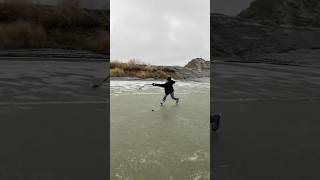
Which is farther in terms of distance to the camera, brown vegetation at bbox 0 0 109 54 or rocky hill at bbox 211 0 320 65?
rocky hill at bbox 211 0 320 65

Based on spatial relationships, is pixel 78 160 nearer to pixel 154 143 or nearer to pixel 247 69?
pixel 154 143

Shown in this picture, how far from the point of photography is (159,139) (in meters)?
7.60

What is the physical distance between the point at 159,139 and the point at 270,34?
1938 cm

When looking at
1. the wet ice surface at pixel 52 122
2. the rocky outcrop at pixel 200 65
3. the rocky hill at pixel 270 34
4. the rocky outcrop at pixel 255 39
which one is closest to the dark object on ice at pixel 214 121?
the wet ice surface at pixel 52 122

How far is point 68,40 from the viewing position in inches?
915

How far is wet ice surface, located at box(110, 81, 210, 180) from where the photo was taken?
6262 mm

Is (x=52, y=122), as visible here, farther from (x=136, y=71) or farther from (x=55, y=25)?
(x=55, y=25)

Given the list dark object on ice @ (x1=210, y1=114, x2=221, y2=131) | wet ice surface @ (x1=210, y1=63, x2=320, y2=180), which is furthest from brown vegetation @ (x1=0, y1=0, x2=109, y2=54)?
dark object on ice @ (x1=210, y1=114, x2=221, y2=131)

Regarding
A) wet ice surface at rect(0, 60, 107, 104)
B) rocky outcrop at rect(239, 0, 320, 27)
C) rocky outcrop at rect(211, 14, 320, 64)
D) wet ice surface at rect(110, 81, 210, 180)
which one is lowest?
wet ice surface at rect(110, 81, 210, 180)

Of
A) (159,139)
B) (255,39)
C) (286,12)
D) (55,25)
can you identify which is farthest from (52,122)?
(286,12)

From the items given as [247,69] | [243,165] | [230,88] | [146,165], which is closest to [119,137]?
[146,165]

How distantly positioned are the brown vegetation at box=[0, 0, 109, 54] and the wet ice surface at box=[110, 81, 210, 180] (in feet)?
36.2

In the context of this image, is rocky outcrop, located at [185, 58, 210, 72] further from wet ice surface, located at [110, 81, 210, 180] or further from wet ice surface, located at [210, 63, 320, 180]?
wet ice surface, located at [110, 81, 210, 180]

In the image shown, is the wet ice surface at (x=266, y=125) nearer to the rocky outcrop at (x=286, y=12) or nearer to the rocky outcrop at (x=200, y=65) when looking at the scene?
the rocky outcrop at (x=200, y=65)
